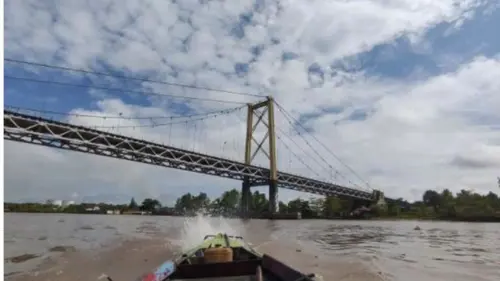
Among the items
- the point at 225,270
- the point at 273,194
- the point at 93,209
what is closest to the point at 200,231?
the point at 225,270

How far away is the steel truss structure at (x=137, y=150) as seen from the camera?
137 feet

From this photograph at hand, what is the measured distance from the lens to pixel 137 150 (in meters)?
53.2

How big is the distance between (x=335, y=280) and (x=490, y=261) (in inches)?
290

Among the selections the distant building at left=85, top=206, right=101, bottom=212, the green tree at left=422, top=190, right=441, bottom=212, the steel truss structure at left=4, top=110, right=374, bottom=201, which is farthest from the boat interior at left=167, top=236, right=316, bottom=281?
the distant building at left=85, top=206, right=101, bottom=212

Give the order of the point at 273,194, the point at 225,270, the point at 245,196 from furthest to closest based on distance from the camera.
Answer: the point at 245,196
the point at 273,194
the point at 225,270

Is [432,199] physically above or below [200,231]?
above

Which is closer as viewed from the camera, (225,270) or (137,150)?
(225,270)

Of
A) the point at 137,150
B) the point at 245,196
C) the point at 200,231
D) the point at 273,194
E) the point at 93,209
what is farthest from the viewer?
the point at 93,209

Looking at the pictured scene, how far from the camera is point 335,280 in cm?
979

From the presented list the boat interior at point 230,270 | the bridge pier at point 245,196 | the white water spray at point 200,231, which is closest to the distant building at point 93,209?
the bridge pier at point 245,196

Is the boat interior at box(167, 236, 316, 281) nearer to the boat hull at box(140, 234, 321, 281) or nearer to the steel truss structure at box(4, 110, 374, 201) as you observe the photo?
the boat hull at box(140, 234, 321, 281)

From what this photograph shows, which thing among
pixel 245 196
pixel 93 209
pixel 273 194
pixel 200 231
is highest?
→ pixel 273 194

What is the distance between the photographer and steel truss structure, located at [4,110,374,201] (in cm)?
4189

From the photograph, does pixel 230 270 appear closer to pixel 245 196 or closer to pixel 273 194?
pixel 273 194
